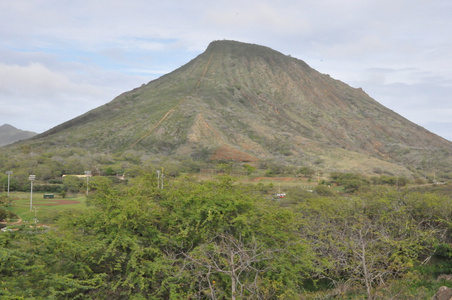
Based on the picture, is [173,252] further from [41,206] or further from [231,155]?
[231,155]

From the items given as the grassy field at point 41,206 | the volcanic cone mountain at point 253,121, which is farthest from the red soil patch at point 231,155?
the grassy field at point 41,206

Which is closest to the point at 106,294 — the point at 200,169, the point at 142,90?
the point at 200,169

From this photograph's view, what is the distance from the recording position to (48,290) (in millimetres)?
12078

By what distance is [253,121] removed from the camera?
107 meters

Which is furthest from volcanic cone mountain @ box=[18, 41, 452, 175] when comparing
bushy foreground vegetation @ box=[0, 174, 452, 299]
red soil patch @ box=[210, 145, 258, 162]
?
bushy foreground vegetation @ box=[0, 174, 452, 299]

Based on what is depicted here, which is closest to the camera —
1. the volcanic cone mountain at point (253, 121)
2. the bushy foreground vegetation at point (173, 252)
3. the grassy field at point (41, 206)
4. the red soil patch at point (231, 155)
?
the bushy foreground vegetation at point (173, 252)

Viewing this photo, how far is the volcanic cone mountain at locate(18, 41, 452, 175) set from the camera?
94688 mm

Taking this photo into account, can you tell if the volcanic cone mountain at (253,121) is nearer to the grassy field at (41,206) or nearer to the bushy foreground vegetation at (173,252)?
the grassy field at (41,206)

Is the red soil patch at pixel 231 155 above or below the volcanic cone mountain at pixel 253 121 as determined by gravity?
below

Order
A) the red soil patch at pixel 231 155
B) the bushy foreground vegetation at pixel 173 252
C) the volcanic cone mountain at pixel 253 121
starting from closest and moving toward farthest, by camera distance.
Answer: the bushy foreground vegetation at pixel 173 252 < the red soil patch at pixel 231 155 < the volcanic cone mountain at pixel 253 121

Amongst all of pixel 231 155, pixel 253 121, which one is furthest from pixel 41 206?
pixel 253 121

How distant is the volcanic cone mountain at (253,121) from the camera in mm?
94688

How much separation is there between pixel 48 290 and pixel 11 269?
1.33 m

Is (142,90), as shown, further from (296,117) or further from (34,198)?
(34,198)
